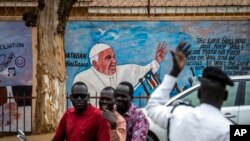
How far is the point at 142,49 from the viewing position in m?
15.2

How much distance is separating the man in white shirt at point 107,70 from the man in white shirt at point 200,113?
446 inches

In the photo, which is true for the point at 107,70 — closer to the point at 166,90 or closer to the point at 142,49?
the point at 142,49

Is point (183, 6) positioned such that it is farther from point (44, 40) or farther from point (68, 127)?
point (68, 127)

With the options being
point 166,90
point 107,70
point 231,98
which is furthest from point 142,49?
point 166,90

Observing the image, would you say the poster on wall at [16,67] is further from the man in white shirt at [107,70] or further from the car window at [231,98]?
the car window at [231,98]

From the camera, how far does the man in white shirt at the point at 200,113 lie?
3551 millimetres

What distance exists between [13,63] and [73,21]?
1.76m

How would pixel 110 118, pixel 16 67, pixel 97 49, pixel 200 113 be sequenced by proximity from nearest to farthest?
pixel 200 113
pixel 110 118
pixel 16 67
pixel 97 49

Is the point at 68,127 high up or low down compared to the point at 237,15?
down

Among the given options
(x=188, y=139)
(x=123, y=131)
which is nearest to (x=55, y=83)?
(x=123, y=131)

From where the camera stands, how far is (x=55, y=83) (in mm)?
11695

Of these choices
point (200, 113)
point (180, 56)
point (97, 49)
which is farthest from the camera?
point (97, 49)

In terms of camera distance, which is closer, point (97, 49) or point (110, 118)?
→ point (110, 118)

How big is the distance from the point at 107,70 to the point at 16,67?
2190 mm
